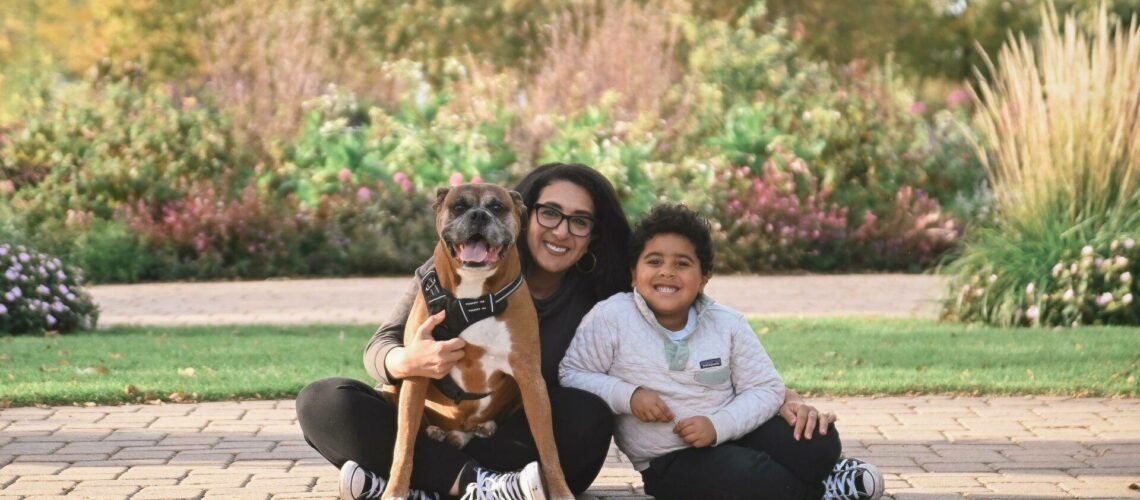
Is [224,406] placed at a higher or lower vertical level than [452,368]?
lower

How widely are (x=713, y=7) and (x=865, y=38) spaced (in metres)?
→ 4.51

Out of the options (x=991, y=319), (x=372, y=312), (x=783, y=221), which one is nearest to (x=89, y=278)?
(x=372, y=312)

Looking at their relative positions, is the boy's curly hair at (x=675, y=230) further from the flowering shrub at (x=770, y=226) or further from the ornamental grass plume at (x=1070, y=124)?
the flowering shrub at (x=770, y=226)

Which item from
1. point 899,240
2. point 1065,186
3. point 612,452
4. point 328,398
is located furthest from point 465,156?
point 328,398

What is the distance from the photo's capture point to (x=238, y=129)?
1661cm

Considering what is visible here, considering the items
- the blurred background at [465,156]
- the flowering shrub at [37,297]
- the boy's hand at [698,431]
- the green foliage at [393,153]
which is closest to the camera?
the boy's hand at [698,431]

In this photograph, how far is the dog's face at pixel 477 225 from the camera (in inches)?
167

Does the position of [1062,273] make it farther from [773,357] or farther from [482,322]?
[482,322]

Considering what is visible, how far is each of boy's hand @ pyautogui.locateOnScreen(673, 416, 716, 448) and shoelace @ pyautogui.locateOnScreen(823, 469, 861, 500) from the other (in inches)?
17.3

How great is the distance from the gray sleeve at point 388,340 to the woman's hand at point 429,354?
0.22m

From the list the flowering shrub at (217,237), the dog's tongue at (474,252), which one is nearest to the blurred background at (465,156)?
the flowering shrub at (217,237)

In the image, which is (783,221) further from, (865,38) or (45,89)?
(865,38)

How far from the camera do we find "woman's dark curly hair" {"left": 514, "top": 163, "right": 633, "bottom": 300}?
16.6ft

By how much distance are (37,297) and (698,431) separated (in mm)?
6899
